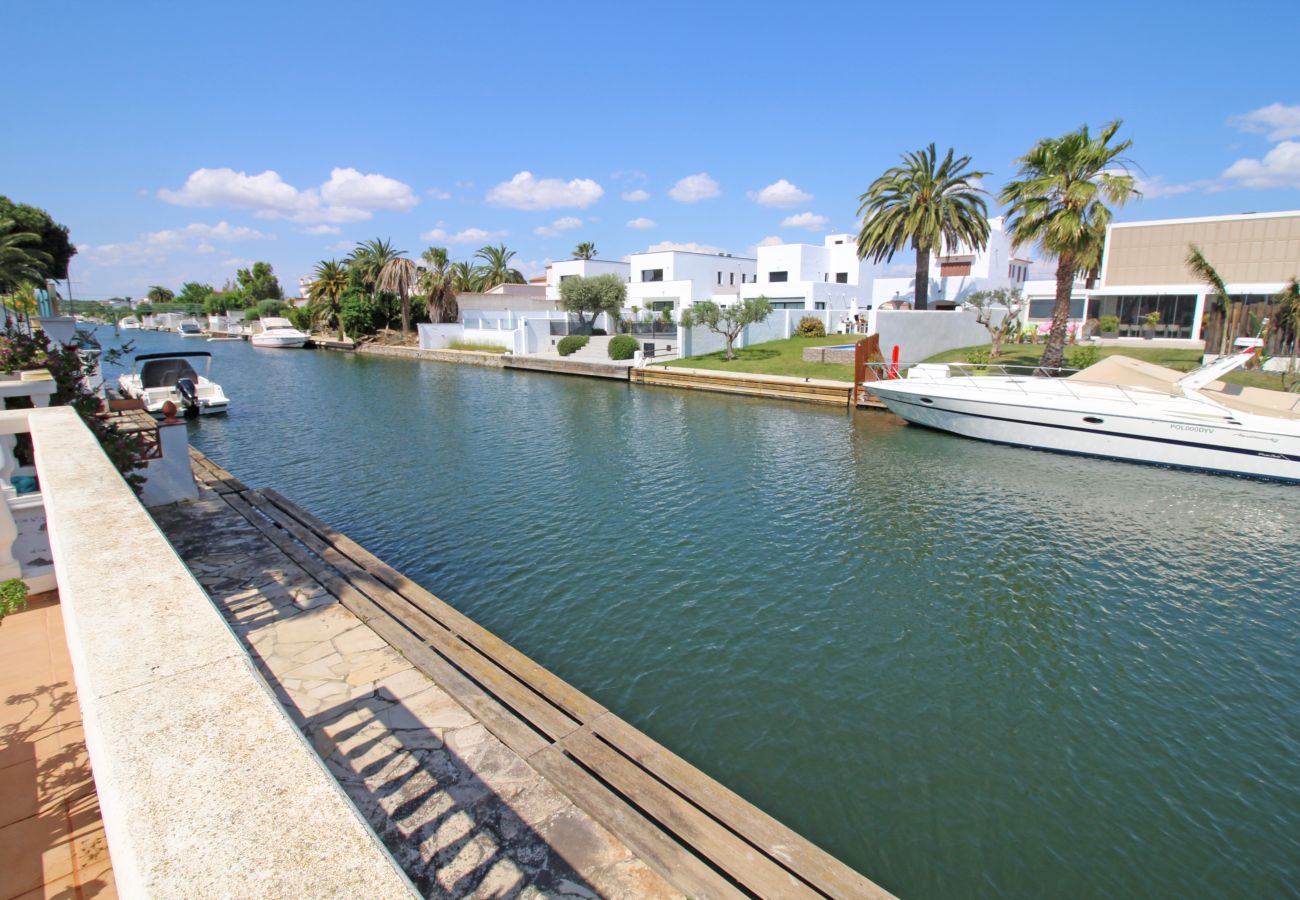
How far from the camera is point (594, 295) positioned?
49.5m

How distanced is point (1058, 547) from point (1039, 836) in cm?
779

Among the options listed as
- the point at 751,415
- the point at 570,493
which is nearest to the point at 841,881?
the point at 570,493

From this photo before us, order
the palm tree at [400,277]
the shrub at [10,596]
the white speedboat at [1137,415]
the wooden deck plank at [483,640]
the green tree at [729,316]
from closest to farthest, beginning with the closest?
the shrub at [10,596], the wooden deck plank at [483,640], the white speedboat at [1137,415], the green tree at [729,316], the palm tree at [400,277]

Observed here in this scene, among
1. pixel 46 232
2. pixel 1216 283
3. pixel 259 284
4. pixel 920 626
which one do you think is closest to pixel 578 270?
pixel 46 232

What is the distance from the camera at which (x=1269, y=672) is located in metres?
8.12

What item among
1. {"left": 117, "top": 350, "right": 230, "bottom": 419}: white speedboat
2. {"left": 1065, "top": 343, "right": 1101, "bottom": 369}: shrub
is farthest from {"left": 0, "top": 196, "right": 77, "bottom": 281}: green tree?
{"left": 1065, "top": 343, "right": 1101, "bottom": 369}: shrub

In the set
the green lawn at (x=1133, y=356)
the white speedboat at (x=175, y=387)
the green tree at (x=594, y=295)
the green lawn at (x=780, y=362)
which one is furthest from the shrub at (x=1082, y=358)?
the white speedboat at (x=175, y=387)

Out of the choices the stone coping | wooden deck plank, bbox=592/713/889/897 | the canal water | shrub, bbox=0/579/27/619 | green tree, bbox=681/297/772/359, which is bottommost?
the canal water

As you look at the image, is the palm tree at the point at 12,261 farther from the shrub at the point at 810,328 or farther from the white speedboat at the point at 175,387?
the shrub at the point at 810,328

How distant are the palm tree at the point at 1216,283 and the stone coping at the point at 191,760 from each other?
106ft

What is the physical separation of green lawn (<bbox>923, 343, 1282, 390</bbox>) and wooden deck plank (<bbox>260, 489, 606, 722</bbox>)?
94.8 ft

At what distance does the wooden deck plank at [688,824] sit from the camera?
4285 millimetres

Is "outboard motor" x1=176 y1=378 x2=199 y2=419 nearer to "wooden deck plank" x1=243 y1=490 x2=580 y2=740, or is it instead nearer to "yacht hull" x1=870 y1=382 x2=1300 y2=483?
"wooden deck plank" x1=243 y1=490 x2=580 y2=740

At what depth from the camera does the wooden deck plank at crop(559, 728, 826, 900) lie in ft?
14.1
